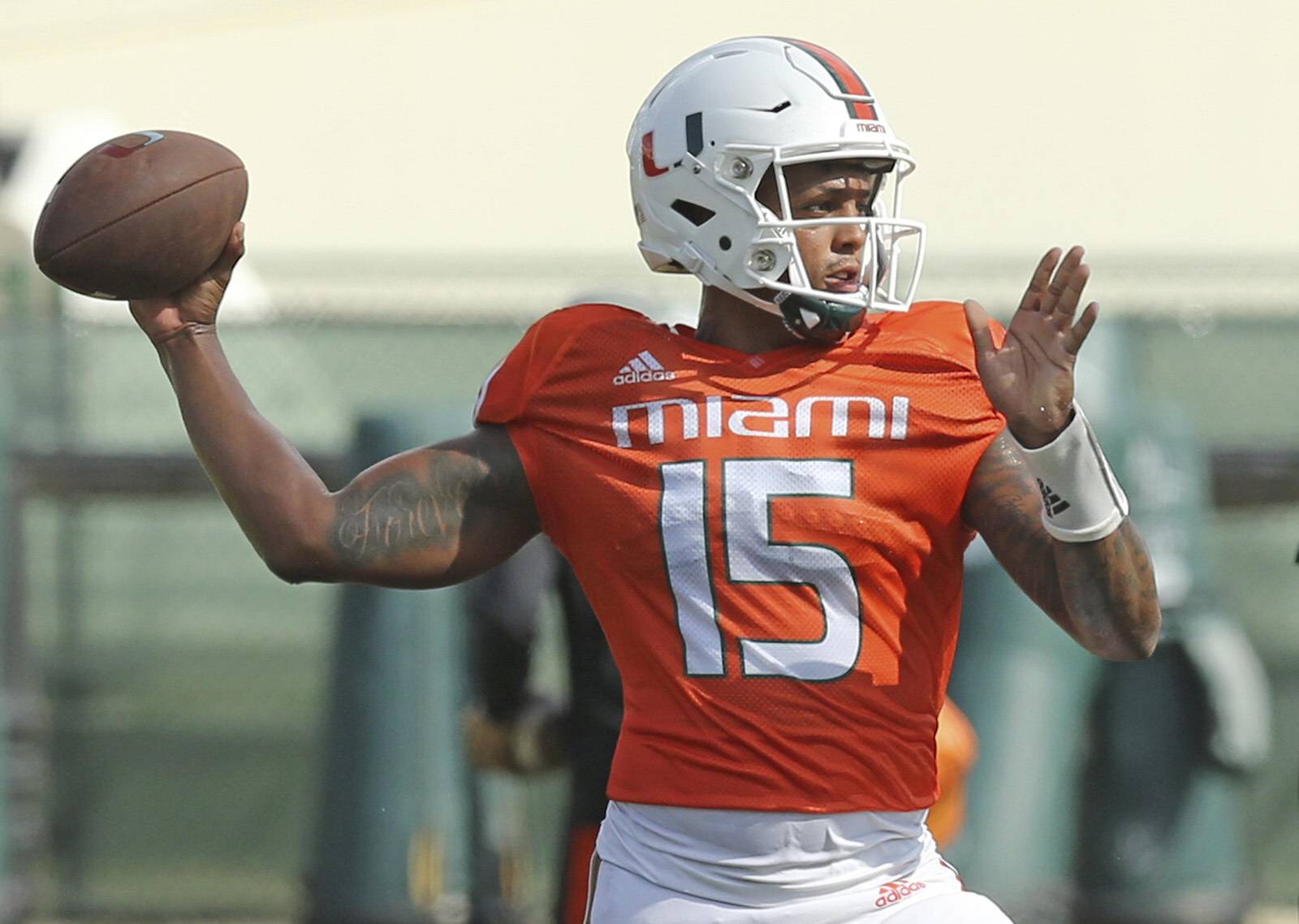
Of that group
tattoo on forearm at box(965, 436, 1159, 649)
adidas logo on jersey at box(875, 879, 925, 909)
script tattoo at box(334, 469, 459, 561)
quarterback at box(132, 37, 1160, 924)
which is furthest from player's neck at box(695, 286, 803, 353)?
adidas logo on jersey at box(875, 879, 925, 909)

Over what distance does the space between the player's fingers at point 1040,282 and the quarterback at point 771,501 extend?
0.06 feet

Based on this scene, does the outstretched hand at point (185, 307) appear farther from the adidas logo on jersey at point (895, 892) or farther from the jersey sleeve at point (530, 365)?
the adidas logo on jersey at point (895, 892)

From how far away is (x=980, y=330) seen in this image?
2.98 m

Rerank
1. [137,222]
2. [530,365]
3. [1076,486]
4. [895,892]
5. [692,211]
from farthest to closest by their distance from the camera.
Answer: [692,211], [530,365], [137,222], [895,892], [1076,486]

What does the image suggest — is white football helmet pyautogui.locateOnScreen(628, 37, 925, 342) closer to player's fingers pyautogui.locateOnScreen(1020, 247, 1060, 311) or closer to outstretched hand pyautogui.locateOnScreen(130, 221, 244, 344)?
player's fingers pyautogui.locateOnScreen(1020, 247, 1060, 311)

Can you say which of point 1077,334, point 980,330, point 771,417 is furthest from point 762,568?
point 1077,334

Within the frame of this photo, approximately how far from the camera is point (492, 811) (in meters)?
6.80

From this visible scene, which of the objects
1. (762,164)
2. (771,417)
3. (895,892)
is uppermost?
(762,164)

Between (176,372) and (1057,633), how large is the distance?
13.2ft

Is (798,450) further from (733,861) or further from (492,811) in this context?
(492,811)

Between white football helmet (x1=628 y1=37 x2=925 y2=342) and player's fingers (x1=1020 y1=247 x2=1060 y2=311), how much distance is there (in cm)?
25

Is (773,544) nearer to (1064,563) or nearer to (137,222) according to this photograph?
(1064,563)

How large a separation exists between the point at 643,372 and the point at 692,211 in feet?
1.13

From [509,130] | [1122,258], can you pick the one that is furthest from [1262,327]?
[509,130]
